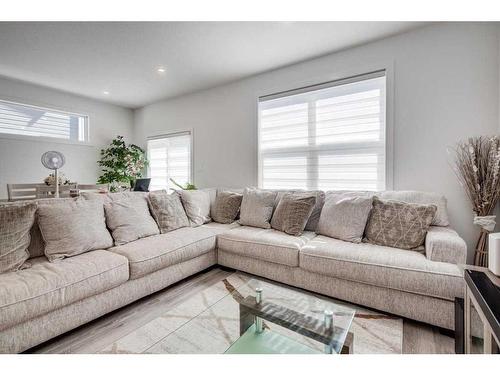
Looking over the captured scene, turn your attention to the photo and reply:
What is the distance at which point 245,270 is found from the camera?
7.89 feet

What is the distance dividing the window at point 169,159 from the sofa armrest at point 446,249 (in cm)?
371

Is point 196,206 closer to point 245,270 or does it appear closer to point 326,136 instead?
point 245,270

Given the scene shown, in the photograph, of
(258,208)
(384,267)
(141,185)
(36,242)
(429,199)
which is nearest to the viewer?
(384,267)

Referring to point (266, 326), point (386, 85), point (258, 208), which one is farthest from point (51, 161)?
point (386, 85)

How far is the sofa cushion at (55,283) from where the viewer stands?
1.27m

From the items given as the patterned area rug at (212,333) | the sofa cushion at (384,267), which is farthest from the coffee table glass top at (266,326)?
the sofa cushion at (384,267)

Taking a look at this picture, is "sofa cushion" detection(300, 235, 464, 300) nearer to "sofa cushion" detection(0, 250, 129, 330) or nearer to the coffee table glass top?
the coffee table glass top

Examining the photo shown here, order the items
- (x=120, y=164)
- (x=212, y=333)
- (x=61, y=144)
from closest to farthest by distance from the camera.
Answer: (x=212, y=333) → (x=61, y=144) → (x=120, y=164)

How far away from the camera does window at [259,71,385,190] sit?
273cm

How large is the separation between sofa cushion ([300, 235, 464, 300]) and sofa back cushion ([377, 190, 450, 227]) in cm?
55

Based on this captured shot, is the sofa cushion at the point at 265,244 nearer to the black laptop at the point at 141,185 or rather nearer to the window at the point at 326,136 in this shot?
the window at the point at 326,136

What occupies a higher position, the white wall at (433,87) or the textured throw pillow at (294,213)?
the white wall at (433,87)

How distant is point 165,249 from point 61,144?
12.1 ft

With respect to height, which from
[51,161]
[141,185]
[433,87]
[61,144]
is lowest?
[141,185]
